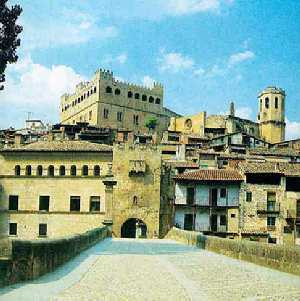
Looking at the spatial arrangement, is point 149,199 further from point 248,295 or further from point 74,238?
point 248,295

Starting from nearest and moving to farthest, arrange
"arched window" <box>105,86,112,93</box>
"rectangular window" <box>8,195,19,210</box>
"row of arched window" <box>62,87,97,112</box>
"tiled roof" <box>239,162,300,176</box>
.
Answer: "rectangular window" <box>8,195,19,210</box> → "tiled roof" <box>239,162,300,176</box> → "arched window" <box>105,86,112,93</box> → "row of arched window" <box>62,87,97,112</box>

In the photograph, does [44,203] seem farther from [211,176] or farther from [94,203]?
[211,176]

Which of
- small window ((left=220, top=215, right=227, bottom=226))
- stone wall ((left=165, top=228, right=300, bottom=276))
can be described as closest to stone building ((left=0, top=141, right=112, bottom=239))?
small window ((left=220, top=215, right=227, bottom=226))

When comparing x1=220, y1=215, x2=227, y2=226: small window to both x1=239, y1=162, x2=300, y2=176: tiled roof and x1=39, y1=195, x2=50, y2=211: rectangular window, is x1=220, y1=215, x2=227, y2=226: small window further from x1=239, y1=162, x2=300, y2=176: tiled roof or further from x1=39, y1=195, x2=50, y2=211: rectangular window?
x1=39, y1=195, x2=50, y2=211: rectangular window

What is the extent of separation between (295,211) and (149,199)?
1648 centimetres

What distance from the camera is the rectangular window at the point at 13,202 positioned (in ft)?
183

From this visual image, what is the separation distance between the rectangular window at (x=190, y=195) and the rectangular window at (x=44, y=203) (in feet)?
45.3

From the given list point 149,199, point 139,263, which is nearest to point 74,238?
point 139,263

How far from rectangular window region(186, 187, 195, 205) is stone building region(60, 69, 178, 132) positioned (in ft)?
189

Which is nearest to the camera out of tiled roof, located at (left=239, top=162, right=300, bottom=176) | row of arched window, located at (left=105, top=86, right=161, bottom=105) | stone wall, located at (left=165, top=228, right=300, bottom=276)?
stone wall, located at (left=165, top=228, right=300, bottom=276)

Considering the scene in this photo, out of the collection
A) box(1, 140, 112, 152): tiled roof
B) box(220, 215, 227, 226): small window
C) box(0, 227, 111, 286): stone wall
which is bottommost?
box(220, 215, 227, 226): small window

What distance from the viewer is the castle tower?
113375 millimetres

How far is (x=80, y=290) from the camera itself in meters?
11.4

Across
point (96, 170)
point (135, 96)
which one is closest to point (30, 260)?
point (96, 170)
